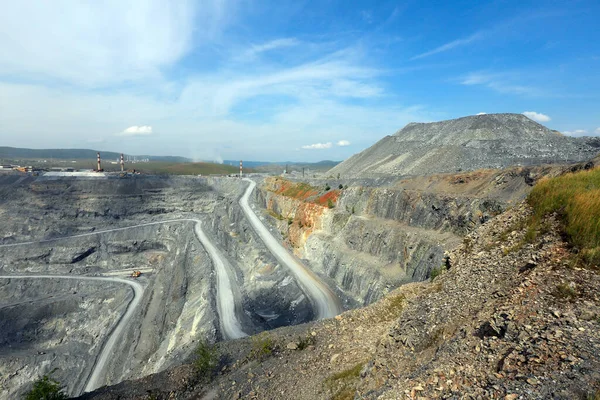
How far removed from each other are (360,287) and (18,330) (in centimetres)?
4546

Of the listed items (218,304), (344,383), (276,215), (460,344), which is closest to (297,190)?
(276,215)

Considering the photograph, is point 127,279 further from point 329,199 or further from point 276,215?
point 329,199

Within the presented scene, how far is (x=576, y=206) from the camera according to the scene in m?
11.4

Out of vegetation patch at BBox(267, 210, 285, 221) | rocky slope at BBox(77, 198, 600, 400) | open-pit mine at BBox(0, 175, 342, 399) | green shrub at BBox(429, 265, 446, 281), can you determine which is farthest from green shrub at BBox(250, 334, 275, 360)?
vegetation patch at BBox(267, 210, 285, 221)

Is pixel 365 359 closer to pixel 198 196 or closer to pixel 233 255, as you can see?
pixel 233 255

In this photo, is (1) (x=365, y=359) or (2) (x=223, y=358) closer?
(1) (x=365, y=359)

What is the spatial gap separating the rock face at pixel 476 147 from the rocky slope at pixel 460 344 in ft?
137

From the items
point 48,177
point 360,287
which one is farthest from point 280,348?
point 48,177

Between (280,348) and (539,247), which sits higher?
(539,247)

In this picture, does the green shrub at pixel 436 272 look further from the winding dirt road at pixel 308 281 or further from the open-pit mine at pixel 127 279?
the open-pit mine at pixel 127 279

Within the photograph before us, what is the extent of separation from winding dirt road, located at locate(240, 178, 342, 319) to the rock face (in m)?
25.4

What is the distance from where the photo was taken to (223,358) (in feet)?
59.1

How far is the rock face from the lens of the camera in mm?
49750

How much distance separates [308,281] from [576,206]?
26.4 m
